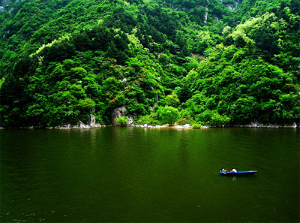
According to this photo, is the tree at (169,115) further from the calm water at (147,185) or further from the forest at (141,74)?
the calm water at (147,185)

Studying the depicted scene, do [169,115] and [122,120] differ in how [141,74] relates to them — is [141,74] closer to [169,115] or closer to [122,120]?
[122,120]

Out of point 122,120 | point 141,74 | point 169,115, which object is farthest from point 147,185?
point 141,74

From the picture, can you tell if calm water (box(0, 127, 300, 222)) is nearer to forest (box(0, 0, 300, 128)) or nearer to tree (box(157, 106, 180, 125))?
tree (box(157, 106, 180, 125))

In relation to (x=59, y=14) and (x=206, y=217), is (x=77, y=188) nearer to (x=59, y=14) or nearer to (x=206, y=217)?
(x=206, y=217)

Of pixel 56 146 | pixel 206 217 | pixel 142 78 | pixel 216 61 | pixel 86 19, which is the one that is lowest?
pixel 206 217

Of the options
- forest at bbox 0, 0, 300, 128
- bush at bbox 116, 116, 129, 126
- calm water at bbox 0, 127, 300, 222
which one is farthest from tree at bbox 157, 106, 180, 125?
calm water at bbox 0, 127, 300, 222

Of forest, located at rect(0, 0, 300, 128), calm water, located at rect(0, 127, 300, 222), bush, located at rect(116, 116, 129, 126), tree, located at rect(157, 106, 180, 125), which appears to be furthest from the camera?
bush, located at rect(116, 116, 129, 126)

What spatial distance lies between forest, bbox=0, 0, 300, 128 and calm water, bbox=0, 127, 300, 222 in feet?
115

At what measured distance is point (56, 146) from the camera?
1398 inches

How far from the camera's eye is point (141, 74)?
8069cm

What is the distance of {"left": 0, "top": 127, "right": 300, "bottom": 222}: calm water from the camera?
14.8 m

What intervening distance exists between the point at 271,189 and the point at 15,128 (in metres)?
64.2

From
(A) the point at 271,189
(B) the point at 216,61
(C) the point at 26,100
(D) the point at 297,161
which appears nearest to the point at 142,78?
(B) the point at 216,61

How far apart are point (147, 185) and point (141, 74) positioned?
210 feet
